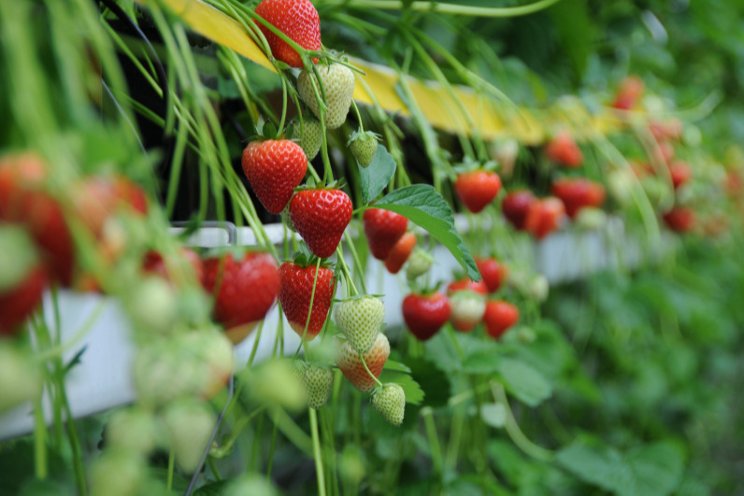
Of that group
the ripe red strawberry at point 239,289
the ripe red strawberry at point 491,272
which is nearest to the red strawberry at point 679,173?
the ripe red strawberry at point 491,272

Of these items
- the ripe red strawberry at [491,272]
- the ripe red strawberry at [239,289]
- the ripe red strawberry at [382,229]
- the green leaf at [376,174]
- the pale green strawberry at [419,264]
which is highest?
the ripe red strawberry at [239,289]

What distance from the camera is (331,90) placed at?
420mm

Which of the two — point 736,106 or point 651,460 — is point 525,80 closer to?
point 651,460

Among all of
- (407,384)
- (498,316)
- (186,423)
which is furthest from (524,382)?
(186,423)

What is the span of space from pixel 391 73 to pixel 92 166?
0.57 meters

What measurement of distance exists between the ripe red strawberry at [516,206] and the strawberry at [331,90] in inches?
19.2

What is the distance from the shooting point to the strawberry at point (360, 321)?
0.42 meters

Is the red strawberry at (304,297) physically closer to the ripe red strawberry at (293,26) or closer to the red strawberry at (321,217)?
the red strawberry at (321,217)

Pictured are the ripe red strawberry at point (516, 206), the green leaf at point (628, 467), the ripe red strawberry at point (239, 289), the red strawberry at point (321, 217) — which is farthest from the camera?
the green leaf at point (628, 467)

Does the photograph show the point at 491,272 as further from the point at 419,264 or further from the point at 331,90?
the point at 331,90

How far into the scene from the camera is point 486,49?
0.97 metres

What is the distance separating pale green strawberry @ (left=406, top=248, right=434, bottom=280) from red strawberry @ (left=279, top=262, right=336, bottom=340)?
17cm

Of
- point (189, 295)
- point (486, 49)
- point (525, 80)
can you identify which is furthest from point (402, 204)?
point (525, 80)

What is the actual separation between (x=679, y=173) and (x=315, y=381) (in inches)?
44.3
